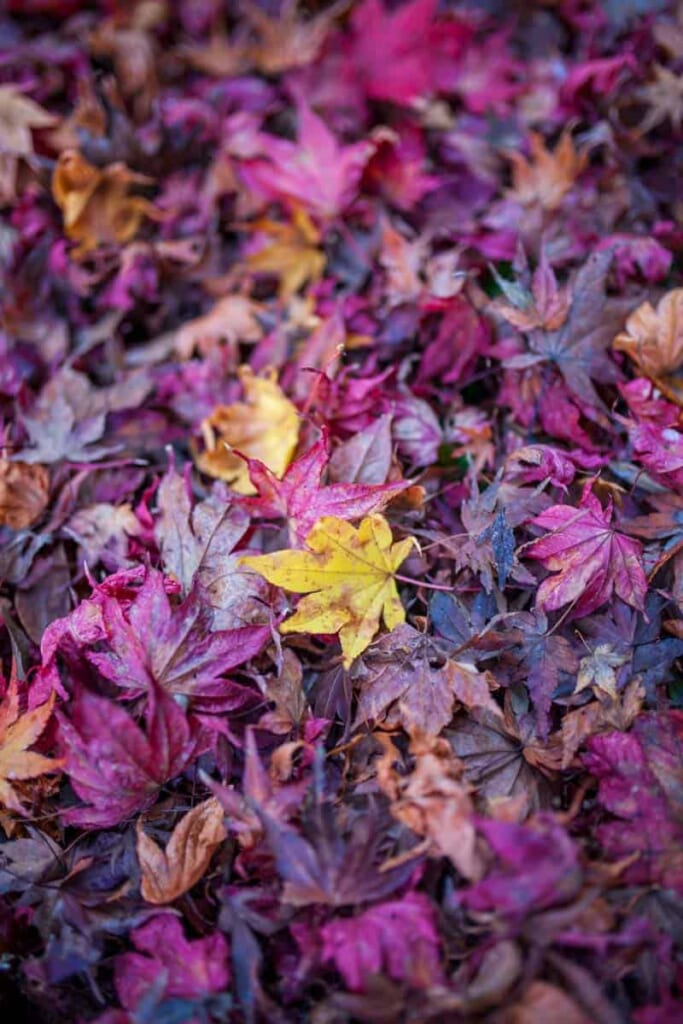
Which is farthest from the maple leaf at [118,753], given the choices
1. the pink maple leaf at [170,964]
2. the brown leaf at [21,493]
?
the brown leaf at [21,493]

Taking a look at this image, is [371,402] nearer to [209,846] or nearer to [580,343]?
[580,343]

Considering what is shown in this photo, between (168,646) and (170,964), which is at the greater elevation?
(168,646)

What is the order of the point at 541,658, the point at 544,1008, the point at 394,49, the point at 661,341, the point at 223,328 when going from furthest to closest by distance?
the point at 394,49 < the point at 223,328 < the point at 661,341 < the point at 541,658 < the point at 544,1008

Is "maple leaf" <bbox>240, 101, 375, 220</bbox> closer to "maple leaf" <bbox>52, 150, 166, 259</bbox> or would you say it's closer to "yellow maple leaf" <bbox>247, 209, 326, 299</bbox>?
"yellow maple leaf" <bbox>247, 209, 326, 299</bbox>

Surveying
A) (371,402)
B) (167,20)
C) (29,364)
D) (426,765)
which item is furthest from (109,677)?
(167,20)

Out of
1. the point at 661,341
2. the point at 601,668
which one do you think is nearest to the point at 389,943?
the point at 601,668

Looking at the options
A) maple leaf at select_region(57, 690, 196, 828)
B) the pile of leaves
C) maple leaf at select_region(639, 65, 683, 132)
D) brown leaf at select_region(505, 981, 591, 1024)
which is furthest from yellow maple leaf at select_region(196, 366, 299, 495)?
maple leaf at select_region(639, 65, 683, 132)

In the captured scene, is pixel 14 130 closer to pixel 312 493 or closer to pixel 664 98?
pixel 312 493
